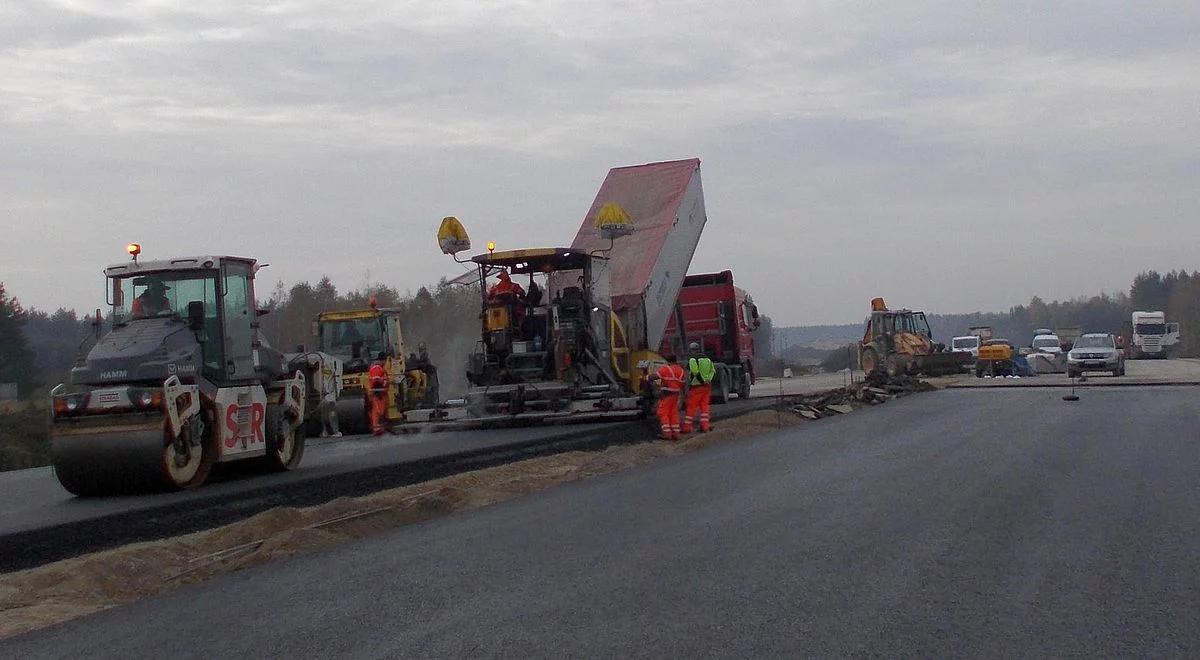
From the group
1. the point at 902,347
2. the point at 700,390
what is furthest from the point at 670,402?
the point at 902,347

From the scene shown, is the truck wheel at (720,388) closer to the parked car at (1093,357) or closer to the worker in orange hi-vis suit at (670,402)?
the worker in orange hi-vis suit at (670,402)

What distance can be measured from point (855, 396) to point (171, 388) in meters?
16.8

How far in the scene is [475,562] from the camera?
836 cm

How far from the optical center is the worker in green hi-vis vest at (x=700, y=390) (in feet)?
62.4

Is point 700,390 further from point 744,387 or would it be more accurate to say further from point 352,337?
point 744,387

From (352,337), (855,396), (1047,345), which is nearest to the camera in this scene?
(352,337)

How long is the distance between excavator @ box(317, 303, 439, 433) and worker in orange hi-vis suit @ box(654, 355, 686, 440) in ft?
19.7

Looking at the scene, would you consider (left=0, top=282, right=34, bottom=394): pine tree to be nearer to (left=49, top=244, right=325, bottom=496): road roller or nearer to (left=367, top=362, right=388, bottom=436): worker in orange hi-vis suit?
(left=367, top=362, right=388, bottom=436): worker in orange hi-vis suit

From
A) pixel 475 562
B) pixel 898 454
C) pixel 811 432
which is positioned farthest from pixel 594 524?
pixel 811 432

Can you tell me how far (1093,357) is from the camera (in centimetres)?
3650

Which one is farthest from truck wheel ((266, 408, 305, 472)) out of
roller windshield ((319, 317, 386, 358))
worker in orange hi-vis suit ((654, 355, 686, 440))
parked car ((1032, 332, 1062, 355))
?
parked car ((1032, 332, 1062, 355))

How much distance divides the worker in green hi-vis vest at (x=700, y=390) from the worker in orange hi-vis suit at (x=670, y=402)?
48 cm

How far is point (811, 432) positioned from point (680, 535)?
9.53 m

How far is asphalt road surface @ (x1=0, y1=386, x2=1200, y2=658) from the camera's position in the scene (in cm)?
611
